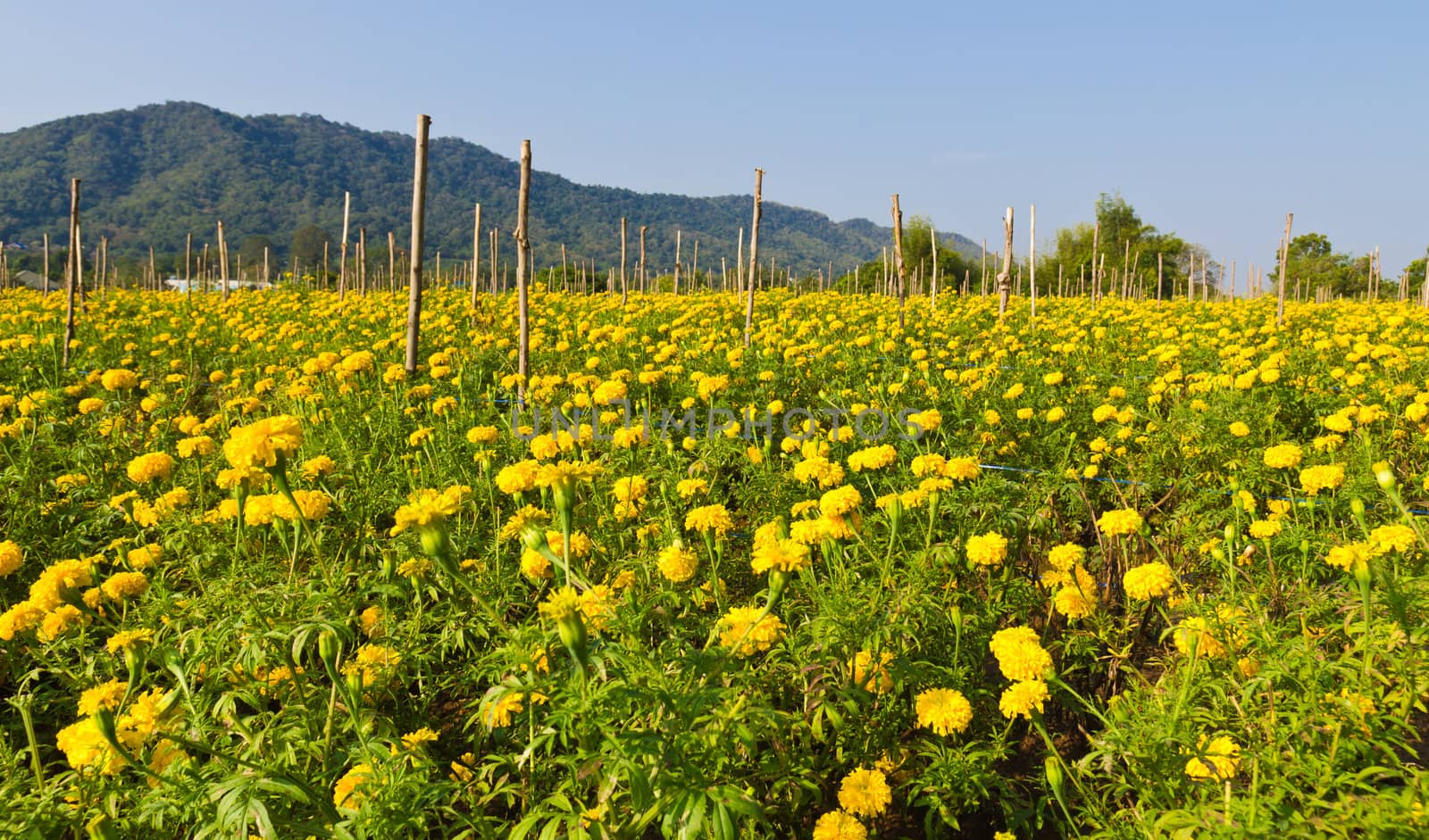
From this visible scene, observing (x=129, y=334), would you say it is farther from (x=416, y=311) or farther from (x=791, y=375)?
(x=791, y=375)

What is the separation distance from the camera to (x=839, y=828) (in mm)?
1825

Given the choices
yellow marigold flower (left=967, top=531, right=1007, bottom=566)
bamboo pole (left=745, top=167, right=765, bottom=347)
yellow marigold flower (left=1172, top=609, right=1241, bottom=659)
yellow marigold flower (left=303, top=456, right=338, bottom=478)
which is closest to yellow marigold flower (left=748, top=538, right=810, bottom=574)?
yellow marigold flower (left=967, top=531, right=1007, bottom=566)

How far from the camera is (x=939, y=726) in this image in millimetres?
1918

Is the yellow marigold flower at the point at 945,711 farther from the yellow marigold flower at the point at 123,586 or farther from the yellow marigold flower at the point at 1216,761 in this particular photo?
the yellow marigold flower at the point at 123,586

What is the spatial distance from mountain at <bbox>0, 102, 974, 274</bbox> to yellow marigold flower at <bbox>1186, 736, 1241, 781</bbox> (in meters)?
106

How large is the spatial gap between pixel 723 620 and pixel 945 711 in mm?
660

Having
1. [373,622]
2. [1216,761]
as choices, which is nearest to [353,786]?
[373,622]

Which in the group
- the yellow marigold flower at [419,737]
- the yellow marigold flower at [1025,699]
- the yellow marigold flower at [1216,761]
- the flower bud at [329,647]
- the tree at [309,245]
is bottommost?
the yellow marigold flower at [419,737]

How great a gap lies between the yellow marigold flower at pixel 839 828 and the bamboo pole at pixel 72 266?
782cm

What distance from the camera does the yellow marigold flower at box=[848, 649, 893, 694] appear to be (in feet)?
6.58

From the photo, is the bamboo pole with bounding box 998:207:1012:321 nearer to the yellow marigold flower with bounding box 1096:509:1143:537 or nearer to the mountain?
the yellow marigold flower with bounding box 1096:509:1143:537

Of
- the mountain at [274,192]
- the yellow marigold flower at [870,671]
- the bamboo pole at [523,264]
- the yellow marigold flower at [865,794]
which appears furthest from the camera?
the mountain at [274,192]

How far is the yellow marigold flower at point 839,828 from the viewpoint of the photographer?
180cm

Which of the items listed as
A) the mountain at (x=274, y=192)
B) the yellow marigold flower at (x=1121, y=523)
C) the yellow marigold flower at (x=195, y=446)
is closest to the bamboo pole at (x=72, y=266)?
the yellow marigold flower at (x=195, y=446)
